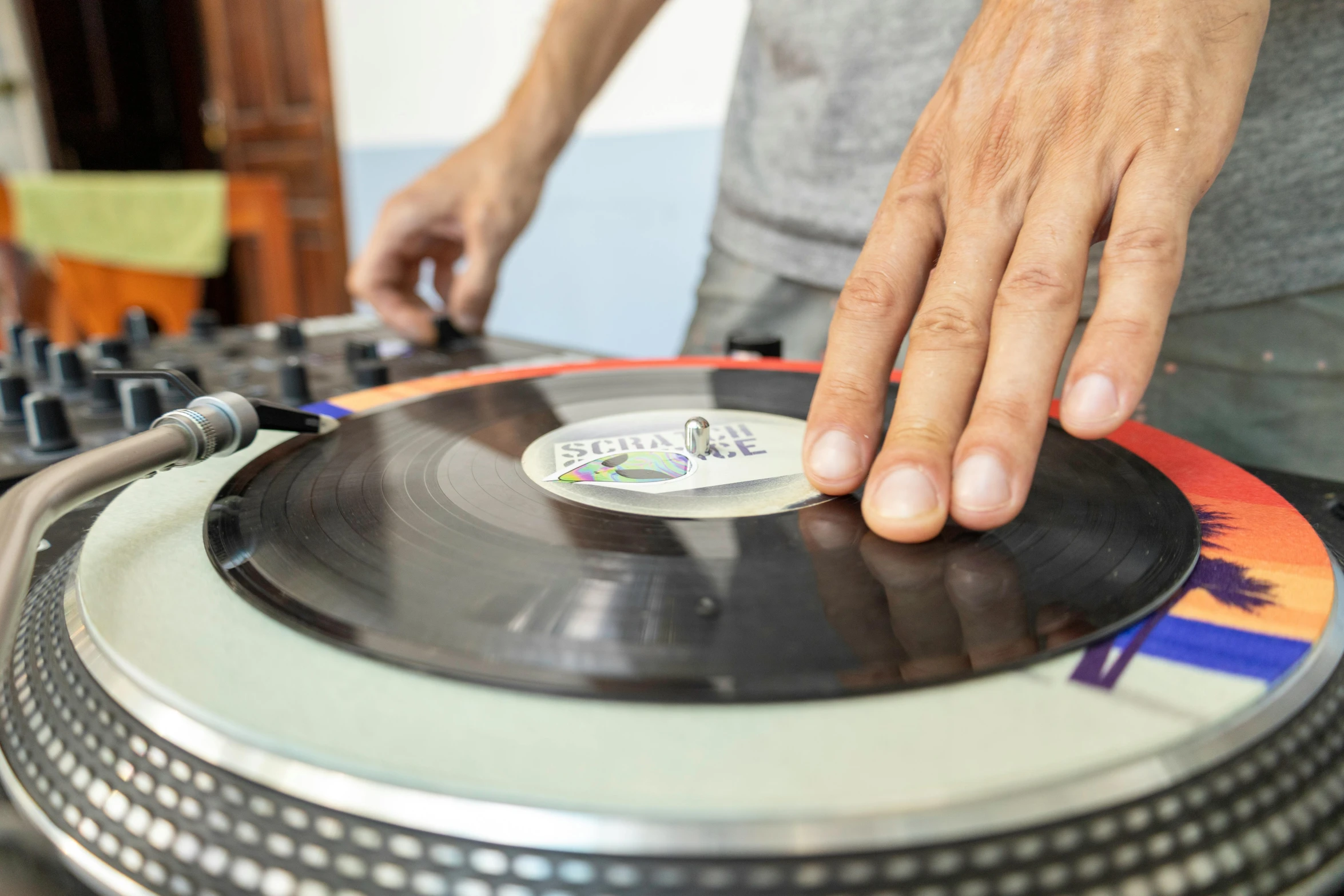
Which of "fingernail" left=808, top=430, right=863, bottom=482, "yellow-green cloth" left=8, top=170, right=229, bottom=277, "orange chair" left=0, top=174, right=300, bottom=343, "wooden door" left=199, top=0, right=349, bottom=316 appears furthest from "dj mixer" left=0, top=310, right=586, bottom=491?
"wooden door" left=199, top=0, right=349, bottom=316

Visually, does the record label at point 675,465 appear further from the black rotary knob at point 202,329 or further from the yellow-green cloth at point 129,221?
the yellow-green cloth at point 129,221

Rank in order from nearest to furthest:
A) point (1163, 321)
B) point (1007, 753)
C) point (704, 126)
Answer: point (1007, 753) → point (1163, 321) → point (704, 126)

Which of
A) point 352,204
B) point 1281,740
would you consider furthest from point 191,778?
point 352,204

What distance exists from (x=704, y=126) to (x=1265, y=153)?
5.55 feet

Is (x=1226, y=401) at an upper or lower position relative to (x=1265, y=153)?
lower

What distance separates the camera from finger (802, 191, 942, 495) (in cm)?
48

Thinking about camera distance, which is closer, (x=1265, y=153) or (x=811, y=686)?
(x=811, y=686)

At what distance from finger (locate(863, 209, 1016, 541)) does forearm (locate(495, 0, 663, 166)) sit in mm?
814

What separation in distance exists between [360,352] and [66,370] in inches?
11.3

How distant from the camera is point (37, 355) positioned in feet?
3.22

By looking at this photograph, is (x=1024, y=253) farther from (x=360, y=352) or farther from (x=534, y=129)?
(x=534, y=129)

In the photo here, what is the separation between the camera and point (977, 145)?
1.82 feet

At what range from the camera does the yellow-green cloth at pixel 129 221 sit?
2.98 m

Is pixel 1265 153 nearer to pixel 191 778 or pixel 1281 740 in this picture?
pixel 1281 740
